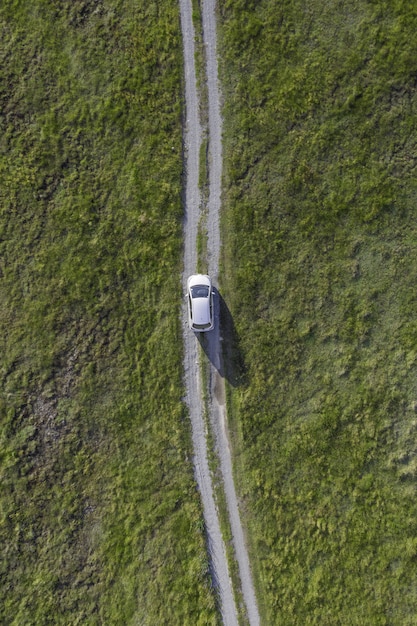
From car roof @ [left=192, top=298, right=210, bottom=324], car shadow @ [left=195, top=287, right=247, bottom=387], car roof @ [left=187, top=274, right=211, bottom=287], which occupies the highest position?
car roof @ [left=187, top=274, right=211, bottom=287]

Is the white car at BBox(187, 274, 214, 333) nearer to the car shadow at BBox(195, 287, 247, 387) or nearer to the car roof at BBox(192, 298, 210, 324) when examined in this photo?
the car roof at BBox(192, 298, 210, 324)

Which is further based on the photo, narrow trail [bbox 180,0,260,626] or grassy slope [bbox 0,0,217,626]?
narrow trail [bbox 180,0,260,626]

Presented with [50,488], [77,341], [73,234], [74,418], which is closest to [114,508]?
[50,488]

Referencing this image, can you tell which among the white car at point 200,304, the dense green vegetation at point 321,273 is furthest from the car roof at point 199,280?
Answer: the dense green vegetation at point 321,273

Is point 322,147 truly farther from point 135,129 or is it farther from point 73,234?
point 73,234

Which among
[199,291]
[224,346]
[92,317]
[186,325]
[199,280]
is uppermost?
[199,280]

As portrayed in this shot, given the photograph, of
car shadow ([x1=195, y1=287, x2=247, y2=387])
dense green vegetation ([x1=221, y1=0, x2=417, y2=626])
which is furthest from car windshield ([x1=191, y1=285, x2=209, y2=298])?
dense green vegetation ([x1=221, y1=0, x2=417, y2=626])

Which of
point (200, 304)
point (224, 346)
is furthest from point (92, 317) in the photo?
point (224, 346)

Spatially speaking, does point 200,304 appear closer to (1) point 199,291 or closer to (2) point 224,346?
(1) point 199,291
